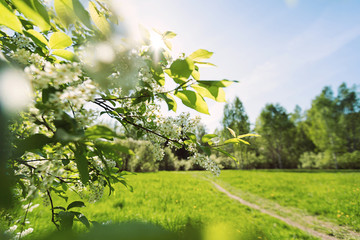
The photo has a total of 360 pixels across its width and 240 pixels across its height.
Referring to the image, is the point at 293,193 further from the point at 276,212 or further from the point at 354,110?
the point at 354,110

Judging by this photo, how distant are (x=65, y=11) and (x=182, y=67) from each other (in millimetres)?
574

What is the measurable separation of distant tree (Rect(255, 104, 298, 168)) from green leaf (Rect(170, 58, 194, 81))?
43933 mm

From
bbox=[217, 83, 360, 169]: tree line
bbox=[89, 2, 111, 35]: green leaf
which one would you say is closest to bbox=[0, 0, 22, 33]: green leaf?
bbox=[89, 2, 111, 35]: green leaf

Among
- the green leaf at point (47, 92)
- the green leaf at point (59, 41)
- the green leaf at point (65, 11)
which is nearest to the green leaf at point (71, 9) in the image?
the green leaf at point (65, 11)

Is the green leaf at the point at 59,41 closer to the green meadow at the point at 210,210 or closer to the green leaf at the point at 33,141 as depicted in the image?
the green leaf at the point at 33,141

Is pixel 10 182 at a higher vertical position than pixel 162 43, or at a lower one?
lower

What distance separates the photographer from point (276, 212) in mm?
7664

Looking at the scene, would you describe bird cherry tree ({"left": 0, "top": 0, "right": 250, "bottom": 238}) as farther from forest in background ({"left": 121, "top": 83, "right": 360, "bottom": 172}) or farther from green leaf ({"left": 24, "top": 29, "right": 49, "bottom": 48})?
forest in background ({"left": 121, "top": 83, "right": 360, "bottom": 172})

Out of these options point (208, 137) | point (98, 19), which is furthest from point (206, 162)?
point (98, 19)

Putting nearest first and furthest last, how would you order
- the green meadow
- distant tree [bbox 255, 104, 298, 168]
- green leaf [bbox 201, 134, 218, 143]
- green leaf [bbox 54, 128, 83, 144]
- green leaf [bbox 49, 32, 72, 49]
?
green leaf [bbox 54, 128, 83, 144] < green leaf [bbox 49, 32, 72, 49] < green leaf [bbox 201, 134, 218, 143] < the green meadow < distant tree [bbox 255, 104, 298, 168]

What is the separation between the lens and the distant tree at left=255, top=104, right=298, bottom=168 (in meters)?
41.7

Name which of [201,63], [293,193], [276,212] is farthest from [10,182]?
[293,193]

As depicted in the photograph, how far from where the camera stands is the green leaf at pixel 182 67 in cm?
96

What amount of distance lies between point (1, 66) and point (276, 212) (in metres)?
9.46
